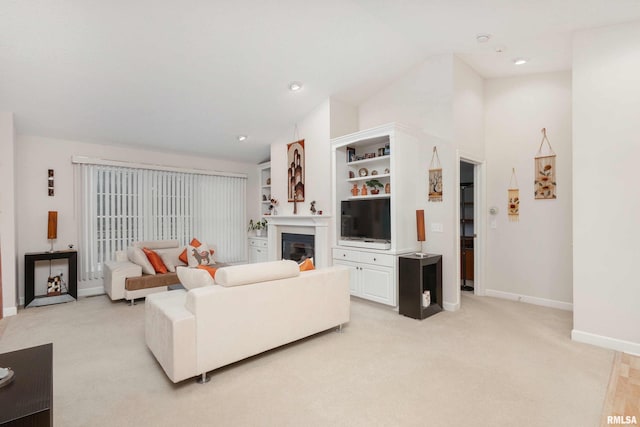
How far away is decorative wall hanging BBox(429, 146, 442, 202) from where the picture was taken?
4.33 m

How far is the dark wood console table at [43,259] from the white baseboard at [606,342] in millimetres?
6336

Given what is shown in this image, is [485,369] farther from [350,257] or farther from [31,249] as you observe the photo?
[31,249]

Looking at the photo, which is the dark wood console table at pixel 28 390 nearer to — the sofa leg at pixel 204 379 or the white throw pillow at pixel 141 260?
the sofa leg at pixel 204 379

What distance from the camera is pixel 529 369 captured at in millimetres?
2637

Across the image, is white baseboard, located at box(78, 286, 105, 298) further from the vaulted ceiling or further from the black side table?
the black side table

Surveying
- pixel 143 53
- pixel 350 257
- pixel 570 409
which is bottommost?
pixel 570 409

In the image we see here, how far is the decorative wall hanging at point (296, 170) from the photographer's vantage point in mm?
5566

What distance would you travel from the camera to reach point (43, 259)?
4.52 m

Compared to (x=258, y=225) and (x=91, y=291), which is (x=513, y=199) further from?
(x=91, y=291)

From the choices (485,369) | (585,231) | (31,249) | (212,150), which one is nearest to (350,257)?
(485,369)

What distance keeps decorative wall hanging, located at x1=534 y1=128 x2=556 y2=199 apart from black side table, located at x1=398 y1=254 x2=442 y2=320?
67.2 inches

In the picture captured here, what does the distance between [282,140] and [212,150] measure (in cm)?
139

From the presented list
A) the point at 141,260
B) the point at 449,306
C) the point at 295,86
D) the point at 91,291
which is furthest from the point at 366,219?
the point at 91,291

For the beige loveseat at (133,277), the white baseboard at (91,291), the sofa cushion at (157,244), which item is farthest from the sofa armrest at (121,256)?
the white baseboard at (91,291)
